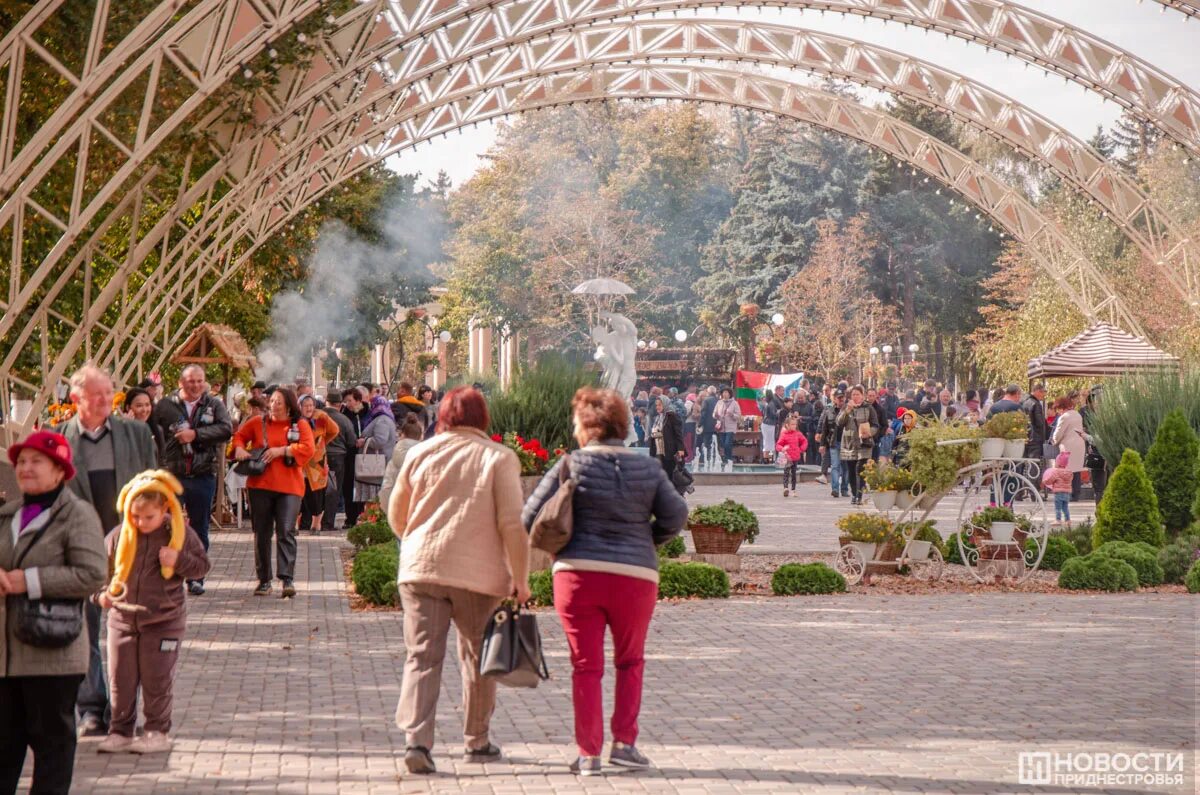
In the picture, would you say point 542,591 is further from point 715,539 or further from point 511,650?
point 511,650

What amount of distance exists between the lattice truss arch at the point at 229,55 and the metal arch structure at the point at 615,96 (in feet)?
13.2

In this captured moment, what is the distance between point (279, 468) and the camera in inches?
497

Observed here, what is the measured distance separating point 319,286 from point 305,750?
44.7 metres

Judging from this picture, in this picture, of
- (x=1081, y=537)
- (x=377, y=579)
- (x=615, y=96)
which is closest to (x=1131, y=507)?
(x=1081, y=537)

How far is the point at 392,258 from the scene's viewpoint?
56.7m

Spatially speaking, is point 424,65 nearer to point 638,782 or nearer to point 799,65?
point 799,65

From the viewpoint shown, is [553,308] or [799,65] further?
[553,308]

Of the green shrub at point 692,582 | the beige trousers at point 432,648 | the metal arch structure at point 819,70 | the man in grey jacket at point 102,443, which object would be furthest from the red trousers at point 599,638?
the metal arch structure at point 819,70

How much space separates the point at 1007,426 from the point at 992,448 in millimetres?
228

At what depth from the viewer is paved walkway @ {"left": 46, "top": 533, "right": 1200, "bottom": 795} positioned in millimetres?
6539

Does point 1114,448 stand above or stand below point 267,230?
below

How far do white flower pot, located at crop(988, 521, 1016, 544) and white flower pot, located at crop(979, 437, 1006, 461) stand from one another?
863 mm

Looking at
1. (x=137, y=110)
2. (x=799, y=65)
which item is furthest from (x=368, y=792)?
(x=799, y=65)

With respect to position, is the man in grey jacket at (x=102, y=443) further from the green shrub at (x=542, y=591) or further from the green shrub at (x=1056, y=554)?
the green shrub at (x=1056, y=554)
